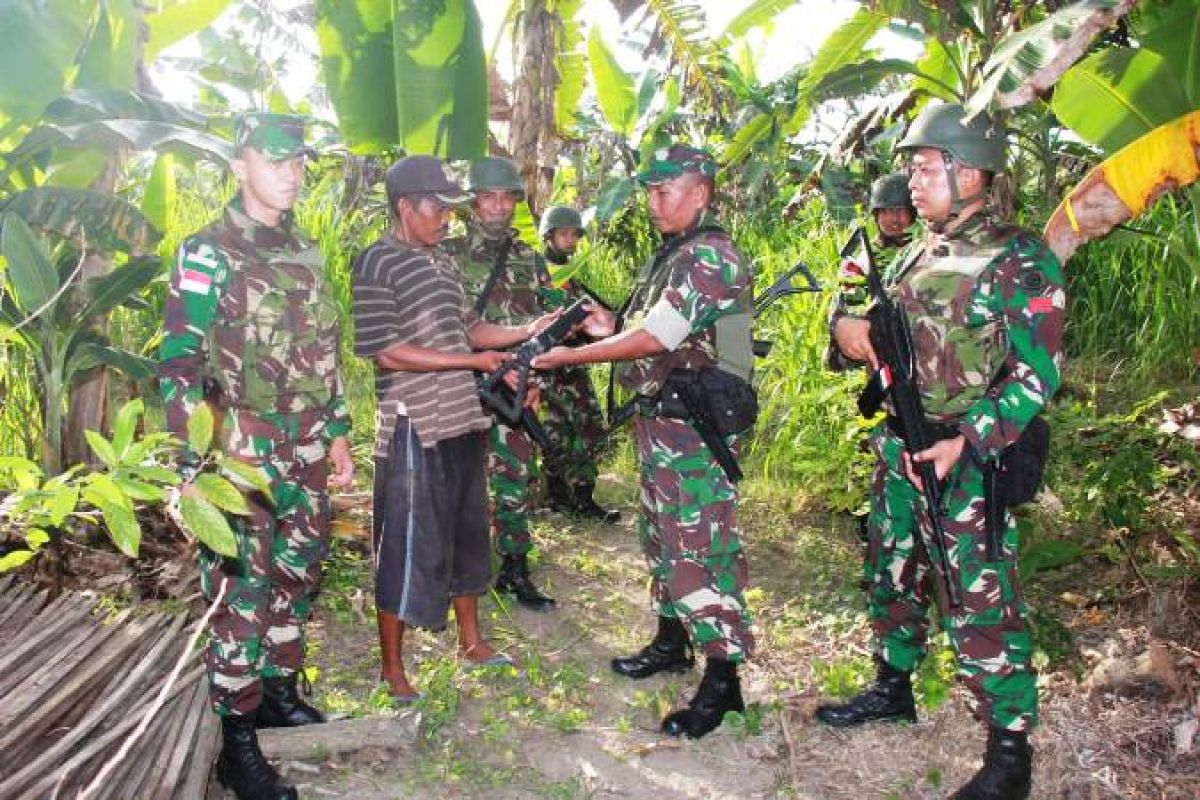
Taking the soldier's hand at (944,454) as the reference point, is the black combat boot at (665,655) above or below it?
below

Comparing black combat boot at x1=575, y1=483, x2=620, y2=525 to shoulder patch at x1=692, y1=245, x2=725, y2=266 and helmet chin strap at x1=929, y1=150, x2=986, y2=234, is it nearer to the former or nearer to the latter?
shoulder patch at x1=692, y1=245, x2=725, y2=266

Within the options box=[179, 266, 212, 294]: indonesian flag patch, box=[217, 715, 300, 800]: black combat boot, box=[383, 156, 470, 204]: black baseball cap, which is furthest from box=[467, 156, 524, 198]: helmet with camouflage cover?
box=[217, 715, 300, 800]: black combat boot

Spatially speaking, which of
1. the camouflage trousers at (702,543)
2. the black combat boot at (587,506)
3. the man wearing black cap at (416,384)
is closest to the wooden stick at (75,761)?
the man wearing black cap at (416,384)

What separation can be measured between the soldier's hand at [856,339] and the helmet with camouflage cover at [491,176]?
170cm

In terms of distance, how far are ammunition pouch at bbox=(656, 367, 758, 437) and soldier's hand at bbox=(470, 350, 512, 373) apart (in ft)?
1.92

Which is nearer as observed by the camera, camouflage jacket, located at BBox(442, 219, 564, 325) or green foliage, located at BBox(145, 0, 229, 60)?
green foliage, located at BBox(145, 0, 229, 60)

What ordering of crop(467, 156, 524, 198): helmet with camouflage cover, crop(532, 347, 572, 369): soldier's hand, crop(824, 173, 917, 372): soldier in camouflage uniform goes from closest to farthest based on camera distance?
crop(532, 347, 572, 369): soldier's hand → crop(467, 156, 524, 198): helmet with camouflage cover → crop(824, 173, 917, 372): soldier in camouflage uniform

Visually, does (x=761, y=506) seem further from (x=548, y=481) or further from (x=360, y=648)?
(x=360, y=648)

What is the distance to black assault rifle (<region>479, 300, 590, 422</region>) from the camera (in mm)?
3061

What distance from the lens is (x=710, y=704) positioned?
10.1 feet

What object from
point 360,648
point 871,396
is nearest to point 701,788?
point 871,396

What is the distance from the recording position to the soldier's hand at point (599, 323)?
10.9 ft

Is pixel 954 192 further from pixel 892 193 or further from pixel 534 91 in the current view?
pixel 534 91

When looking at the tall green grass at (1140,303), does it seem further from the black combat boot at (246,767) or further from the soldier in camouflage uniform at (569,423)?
the black combat boot at (246,767)
